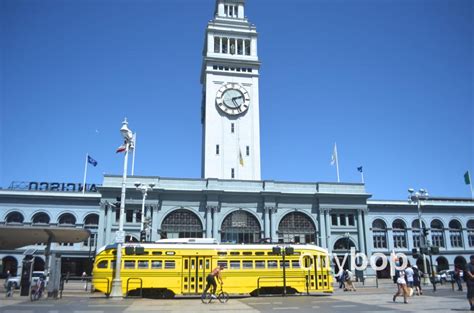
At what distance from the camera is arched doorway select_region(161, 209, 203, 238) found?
178ft

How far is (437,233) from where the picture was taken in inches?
2603

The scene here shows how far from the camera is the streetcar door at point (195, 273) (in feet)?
86.1

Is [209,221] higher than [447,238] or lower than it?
higher

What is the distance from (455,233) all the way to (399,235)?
1067 centimetres

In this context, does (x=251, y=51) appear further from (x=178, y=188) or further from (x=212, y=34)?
(x=178, y=188)

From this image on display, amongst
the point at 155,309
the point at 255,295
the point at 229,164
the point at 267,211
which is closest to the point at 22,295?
the point at 155,309

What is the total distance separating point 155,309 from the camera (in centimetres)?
1833

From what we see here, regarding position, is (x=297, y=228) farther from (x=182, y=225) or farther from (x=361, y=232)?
(x=182, y=225)

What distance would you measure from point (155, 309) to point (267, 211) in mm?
38625

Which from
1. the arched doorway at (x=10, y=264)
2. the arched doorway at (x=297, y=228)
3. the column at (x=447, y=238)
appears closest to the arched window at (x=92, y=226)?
the arched doorway at (x=10, y=264)

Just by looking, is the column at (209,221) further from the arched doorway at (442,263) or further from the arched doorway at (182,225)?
the arched doorway at (442,263)

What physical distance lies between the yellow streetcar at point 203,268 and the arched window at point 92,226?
32.6m

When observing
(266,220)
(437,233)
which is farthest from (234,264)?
(437,233)

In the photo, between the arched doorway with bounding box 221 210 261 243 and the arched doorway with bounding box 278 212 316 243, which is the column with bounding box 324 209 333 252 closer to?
the arched doorway with bounding box 278 212 316 243
